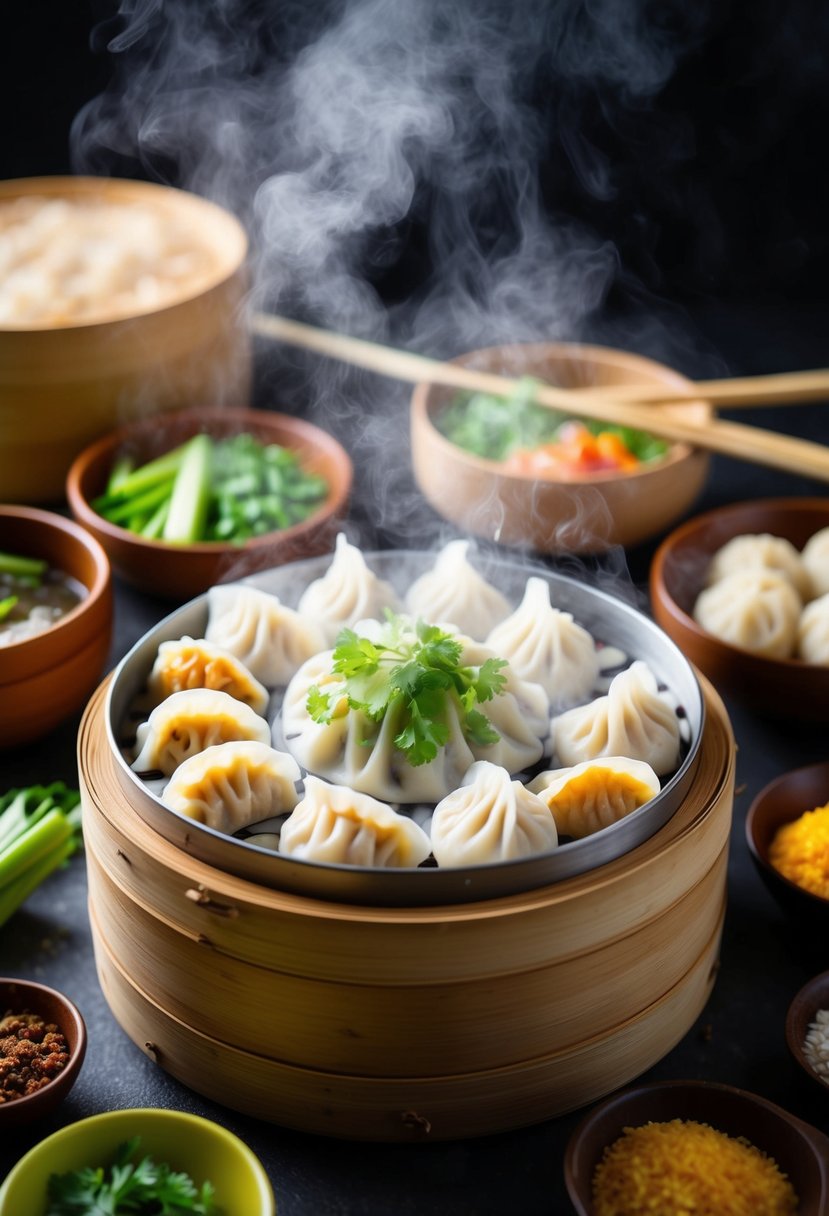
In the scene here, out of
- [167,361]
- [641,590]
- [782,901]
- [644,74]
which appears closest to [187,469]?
[167,361]

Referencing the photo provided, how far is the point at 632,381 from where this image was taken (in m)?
4.72

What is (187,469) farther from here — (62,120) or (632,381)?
(62,120)

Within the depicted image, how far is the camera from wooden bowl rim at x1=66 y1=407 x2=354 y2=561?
383cm

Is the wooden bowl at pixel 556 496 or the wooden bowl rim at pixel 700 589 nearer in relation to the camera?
the wooden bowl rim at pixel 700 589

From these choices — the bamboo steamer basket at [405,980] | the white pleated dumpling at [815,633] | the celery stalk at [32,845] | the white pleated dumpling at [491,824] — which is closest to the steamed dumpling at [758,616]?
the white pleated dumpling at [815,633]

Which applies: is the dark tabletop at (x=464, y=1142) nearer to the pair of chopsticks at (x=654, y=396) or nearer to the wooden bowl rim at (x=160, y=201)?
the pair of chopsticks at (x=654, y=396)

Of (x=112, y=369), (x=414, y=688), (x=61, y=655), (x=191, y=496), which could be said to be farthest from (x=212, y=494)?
(x=414, y=688)

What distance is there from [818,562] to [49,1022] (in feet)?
8.13

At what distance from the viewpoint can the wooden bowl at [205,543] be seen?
3.83 meters

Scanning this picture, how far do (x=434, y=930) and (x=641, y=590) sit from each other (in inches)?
83.2

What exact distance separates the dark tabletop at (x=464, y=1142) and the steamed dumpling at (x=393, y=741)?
689 mm

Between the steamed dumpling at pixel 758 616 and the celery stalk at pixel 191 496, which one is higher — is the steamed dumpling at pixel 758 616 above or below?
above

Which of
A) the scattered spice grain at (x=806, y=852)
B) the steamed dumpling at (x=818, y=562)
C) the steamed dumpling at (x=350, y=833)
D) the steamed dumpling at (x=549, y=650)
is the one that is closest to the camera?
the steamed dumpling at (x=350, y=833)

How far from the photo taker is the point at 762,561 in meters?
3.82
